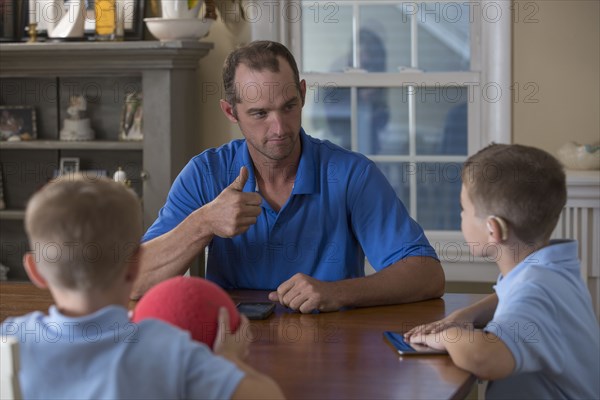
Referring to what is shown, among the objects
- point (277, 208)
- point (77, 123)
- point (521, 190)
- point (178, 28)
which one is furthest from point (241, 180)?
point (77, 123)

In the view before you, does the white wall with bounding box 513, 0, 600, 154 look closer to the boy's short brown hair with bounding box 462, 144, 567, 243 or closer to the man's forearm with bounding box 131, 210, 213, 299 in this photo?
the man's forearm with bounding box 131, 210, 213, 299

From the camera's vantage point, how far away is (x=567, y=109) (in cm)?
429

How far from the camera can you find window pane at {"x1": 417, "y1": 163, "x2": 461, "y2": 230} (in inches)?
178

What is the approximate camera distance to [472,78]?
14.5ft

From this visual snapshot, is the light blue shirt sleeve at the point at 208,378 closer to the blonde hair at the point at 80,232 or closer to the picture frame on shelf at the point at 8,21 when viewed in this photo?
the blonde hair at the point at 80,232

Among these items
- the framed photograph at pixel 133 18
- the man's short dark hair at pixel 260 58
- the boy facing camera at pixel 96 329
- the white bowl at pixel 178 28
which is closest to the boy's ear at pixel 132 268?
the boy facing camera at pixel 96 329

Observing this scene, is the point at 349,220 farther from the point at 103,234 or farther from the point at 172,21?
the point at 172,21

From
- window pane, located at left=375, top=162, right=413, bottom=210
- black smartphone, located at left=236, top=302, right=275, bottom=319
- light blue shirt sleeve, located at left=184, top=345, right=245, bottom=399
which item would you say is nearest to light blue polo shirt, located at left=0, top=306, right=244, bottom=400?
light blue shirt sleeve, located at left=184, top=345, right=245, bottom=399

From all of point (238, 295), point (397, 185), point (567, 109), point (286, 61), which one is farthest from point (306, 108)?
point (238, 295)

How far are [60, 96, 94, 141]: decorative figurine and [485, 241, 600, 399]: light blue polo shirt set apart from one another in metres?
3.15

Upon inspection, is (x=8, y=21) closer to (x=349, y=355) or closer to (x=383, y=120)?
(x=383, y=120)

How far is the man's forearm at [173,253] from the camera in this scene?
2.49 metres

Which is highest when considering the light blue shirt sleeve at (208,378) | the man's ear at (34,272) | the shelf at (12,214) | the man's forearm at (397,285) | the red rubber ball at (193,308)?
the man's ear at (34,272)

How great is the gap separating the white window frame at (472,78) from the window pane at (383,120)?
4 cm
